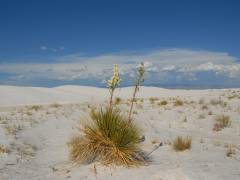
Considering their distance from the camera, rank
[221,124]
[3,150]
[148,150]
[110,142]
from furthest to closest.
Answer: [221,124]
[148,150]
[3,150]
[110,142]

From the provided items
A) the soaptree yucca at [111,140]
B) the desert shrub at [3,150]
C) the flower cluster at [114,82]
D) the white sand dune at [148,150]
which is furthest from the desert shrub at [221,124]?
the desert shrub at [3,150]

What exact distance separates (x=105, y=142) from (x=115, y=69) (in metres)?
1.45

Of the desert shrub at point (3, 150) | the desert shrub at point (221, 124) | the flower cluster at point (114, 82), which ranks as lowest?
the desert shrub at point (3, 150)

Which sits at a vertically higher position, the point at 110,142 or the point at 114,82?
the point at 114,82

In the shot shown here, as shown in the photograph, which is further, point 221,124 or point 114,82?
point 221,124

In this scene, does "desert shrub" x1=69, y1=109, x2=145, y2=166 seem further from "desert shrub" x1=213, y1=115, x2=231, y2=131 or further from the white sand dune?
"desert shrub" x1=213, y1=115, x2=231, y2=131

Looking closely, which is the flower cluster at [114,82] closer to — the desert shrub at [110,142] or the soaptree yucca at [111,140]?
the soaptree yucca at [111,140]

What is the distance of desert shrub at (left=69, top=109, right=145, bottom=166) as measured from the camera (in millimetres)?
6773

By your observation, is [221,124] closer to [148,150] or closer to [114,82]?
[148,150]

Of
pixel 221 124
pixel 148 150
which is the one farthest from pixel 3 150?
pixel 221 124

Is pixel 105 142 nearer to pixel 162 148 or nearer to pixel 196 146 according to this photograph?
pixel 162 148

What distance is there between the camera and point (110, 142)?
6.81m

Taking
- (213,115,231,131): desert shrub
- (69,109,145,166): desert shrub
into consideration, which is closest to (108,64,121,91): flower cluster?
(69,109,145,166): desert shrub

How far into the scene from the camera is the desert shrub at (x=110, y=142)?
22.2 ft
